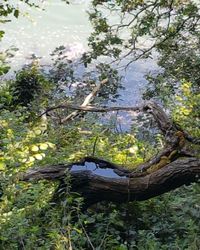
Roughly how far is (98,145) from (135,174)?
1.31 m

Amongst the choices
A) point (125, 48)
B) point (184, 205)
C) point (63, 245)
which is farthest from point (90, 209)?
point (125, 48)

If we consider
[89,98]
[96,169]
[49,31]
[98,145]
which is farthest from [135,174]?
[49,31]

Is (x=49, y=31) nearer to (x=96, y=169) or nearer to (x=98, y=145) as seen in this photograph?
(x=98, y=145)

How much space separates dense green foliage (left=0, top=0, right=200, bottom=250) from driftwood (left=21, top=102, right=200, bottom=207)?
4.4 inches

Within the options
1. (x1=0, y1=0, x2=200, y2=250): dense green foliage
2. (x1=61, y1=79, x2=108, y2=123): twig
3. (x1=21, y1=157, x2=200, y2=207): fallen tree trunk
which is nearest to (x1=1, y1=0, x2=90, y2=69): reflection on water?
(x1=61, y1=79, x2=108, y2=123): twig

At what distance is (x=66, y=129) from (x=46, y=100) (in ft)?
5.95

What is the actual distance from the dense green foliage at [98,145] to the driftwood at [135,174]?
0.11m

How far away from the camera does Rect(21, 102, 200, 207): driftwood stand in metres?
4.20

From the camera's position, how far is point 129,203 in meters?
4.43

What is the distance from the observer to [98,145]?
230 inches

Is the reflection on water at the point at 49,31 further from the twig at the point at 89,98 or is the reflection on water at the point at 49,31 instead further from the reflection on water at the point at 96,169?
the reflection on water at the point at 96,169

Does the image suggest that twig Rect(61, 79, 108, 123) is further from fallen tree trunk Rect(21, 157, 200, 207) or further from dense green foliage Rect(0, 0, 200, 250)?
fallen tree trunk Rect(21, 157, 200, 207)

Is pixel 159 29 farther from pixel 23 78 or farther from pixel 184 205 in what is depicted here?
pixel 184 205

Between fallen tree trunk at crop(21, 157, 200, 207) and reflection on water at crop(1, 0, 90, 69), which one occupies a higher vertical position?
fallen tree trunk at crop(21, 157, 200, 207)
